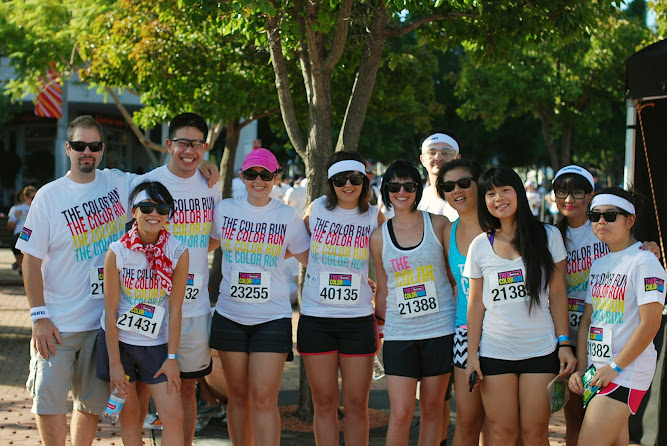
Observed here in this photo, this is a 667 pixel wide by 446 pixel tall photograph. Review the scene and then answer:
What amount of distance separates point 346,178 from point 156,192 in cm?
119

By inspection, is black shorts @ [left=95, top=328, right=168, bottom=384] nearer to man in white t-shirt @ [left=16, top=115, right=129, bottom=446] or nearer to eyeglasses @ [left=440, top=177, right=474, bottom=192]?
man in white t-shirt @ [left=16, top=115, right=129, bottom=446]

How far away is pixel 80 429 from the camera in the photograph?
4.89 meters

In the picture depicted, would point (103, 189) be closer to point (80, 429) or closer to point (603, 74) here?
point (80, 429)

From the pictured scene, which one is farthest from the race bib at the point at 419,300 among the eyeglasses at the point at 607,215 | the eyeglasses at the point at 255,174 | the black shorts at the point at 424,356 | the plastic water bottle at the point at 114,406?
the plastic water bottle at the point at 114,406

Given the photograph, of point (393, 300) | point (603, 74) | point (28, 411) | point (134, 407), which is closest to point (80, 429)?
point (134, 407)

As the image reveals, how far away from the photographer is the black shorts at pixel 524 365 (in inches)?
174

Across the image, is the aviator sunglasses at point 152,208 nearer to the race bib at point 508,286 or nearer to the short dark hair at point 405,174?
the short dark hair at point 405,174

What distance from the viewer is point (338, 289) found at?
506 cm

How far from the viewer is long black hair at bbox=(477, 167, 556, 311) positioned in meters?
4.41

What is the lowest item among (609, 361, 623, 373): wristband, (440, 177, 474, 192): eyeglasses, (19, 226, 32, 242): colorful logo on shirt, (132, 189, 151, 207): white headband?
(609, 361, 623, 373): wristband

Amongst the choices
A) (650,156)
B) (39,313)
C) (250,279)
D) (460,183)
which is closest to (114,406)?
(39,313)

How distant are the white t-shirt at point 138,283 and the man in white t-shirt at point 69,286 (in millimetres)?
245

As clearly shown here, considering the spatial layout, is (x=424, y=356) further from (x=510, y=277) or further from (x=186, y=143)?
(x=186, y=143)

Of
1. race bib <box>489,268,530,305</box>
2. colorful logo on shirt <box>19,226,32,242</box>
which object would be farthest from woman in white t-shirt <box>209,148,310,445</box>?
race bib <box>489,268,530,305</box>
